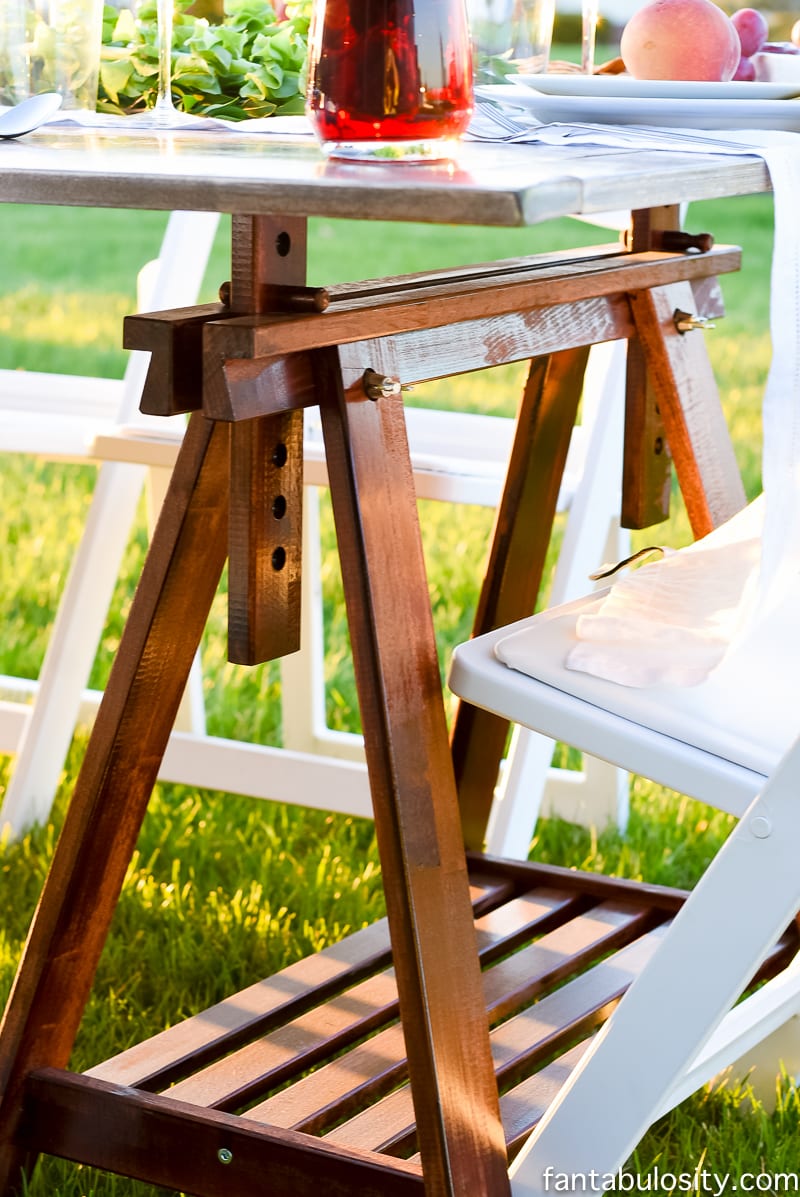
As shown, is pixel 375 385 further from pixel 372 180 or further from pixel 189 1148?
pixel 189 1148

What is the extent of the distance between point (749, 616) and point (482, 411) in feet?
11.6

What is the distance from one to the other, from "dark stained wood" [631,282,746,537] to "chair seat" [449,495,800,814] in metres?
0.43

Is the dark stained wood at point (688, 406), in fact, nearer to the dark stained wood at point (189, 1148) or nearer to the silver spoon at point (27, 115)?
the silver spoon at point (27, 115)

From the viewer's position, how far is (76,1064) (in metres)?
1.78

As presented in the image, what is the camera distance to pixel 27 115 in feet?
4.32

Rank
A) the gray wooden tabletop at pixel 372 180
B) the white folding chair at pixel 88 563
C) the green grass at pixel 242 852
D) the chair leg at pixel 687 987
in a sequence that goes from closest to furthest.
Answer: the gray wooden tabletop at pixel 372 180, the chair leg at pixel 687 987, the green grass at pixel 242 852, the white folding chair at pixel 88 563

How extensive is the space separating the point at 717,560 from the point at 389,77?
52 centimetres

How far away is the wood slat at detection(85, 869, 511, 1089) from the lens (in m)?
1.55

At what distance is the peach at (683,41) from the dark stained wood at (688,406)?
25 cm

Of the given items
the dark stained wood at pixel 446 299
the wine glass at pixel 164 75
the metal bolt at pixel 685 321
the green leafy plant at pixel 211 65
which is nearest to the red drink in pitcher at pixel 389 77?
the dark stained wood at pixel 446 299

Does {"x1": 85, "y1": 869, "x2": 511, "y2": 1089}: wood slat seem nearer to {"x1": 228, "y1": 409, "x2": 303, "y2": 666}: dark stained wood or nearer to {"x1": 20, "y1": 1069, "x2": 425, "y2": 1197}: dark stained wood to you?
{"x1": 20, "y1": 1069, "x2": 425, "y2": 1197}: dark stained wood

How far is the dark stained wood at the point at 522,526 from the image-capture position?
1.80m

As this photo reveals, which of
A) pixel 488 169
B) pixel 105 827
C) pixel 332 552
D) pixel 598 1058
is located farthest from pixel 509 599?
pixel 332 552

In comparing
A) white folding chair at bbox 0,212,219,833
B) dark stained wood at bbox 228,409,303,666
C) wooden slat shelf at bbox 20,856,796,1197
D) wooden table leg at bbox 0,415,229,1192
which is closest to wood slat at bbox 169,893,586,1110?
wooden slat shelf at bbox 20,856,796,1197
